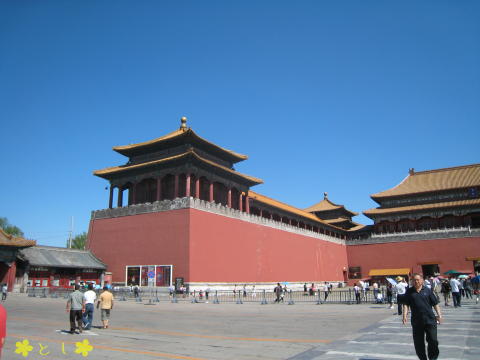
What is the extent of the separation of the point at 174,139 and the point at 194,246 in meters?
8.76

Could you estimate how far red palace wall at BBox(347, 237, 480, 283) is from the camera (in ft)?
142

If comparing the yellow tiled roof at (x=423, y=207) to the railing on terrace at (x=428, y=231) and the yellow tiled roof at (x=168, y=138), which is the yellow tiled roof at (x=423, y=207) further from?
the yellow tiled roof at (x=168, y=138)

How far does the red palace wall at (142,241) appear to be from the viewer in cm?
2819

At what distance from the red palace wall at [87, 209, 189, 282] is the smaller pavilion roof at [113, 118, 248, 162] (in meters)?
5.76

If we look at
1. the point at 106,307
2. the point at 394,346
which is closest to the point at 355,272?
the point at 106,307

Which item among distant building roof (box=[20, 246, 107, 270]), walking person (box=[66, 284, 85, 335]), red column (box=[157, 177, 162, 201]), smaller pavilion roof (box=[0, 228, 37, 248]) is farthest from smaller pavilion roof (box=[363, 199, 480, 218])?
walking person (box=[66, 284, 85, 335])

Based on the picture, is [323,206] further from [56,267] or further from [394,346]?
A: [394,346]

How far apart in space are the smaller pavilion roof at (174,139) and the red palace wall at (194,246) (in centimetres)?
578

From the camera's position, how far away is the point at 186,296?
26219 millimetres

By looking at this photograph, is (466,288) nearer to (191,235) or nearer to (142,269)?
(191,235)

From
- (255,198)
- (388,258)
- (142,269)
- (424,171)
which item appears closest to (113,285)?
(142,269)

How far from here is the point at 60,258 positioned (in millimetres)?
30562

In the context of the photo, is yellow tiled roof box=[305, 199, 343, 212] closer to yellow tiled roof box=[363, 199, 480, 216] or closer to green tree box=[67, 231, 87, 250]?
yellow tiled roof box=[363, 199, 480, 216]

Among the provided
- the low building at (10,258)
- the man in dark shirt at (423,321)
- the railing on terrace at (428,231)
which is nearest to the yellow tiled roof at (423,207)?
the railing on terrace at (428,231)
